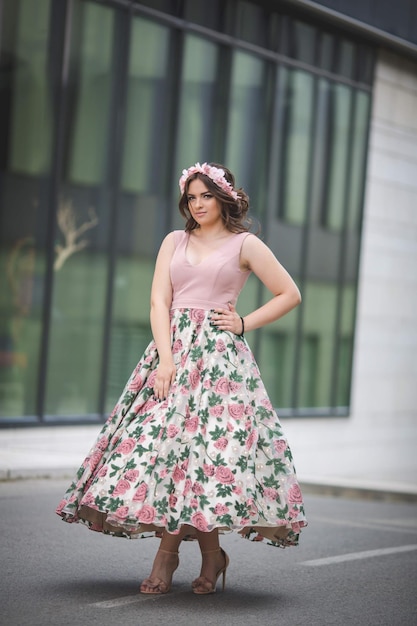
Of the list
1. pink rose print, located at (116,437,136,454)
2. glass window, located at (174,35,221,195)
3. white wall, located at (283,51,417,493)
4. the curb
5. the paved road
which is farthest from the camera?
white wall, located at (283,51,417,493)

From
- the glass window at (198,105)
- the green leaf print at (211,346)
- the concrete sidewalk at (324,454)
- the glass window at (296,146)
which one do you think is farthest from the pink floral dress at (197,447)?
the glass window at (296,146)

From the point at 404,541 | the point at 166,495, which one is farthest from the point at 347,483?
the point at 166,495

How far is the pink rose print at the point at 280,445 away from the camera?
5.68m

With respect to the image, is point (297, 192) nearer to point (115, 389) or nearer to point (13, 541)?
point (115, 389)

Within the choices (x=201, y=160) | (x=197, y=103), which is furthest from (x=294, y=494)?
(x=197, y=103)

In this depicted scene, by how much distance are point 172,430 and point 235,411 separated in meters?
0.31

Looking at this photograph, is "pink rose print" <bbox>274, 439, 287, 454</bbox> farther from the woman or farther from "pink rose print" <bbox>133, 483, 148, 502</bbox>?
"pink rose print" <bbox>133, 483, 148, 502</bbox>

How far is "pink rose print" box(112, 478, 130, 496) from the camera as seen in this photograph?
5324 millimetres

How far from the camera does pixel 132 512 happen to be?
208 inches

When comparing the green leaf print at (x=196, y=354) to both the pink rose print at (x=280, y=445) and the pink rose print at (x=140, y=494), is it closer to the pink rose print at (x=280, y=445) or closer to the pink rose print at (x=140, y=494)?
the pink rose print at (x=280, y=445)

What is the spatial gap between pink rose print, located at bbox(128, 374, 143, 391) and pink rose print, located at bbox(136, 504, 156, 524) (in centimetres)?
60

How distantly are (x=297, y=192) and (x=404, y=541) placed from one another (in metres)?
10.6

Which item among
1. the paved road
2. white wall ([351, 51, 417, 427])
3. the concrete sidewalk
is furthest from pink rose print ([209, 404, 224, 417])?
white wall ([351, 51, 417, 427])

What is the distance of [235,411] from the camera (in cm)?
557
